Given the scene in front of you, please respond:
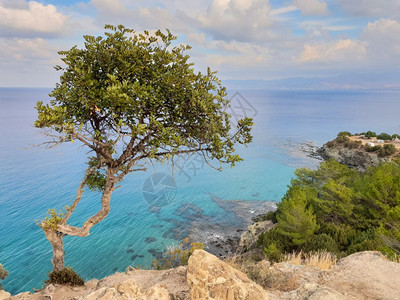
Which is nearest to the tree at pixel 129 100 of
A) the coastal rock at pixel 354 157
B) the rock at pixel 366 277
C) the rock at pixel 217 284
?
the rock at pixel 217 284

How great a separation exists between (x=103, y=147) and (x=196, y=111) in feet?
14.2

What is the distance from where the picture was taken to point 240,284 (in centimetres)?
546

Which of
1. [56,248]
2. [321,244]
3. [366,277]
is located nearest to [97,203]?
[56,248]

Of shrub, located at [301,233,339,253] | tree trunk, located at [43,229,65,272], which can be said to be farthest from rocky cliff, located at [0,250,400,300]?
shrub, located at [301,233,339,253]

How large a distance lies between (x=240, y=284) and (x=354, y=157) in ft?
203

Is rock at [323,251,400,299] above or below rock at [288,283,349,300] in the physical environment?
below

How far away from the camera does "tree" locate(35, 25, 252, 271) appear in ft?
28.6

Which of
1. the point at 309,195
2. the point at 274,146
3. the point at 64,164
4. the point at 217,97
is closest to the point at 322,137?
the point at 274,146

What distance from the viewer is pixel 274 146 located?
7512 centimetres

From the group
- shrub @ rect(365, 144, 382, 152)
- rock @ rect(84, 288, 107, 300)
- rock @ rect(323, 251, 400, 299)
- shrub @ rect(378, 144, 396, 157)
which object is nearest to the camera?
rock @ rect(84, 288, 107, 300)

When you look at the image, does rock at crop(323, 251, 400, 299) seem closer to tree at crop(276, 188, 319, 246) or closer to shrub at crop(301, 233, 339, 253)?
shrub at crop(301, 233, 339, 253)

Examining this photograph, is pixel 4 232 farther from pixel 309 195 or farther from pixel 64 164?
pixel 309 195

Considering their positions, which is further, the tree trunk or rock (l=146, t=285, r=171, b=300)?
the tree trunk

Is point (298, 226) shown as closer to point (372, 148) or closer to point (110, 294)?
point (110, 294)
